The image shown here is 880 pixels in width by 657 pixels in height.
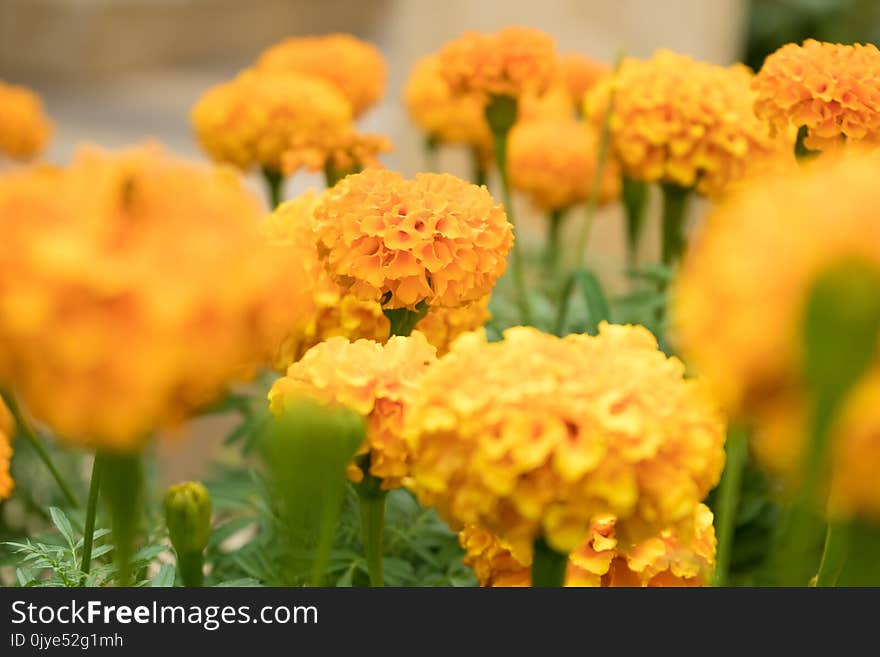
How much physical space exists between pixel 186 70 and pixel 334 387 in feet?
6.37

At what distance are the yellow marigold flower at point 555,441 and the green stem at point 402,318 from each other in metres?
0.12

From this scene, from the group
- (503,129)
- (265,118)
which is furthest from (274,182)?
(503,129)

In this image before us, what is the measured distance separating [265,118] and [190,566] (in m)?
0.37

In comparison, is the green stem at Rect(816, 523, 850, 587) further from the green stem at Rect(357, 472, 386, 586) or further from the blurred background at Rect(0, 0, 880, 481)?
the blurred background at Rect(0, 0, 880, 481)

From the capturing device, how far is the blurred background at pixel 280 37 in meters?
1.09

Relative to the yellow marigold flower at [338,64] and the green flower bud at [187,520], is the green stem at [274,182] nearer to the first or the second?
the yellow marigold flower at [338,64]

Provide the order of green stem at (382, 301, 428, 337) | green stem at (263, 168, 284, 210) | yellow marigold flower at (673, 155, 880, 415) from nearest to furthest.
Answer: yellow marigold flower at (673, 155, 880, 415)
green stem at (382, 301, 428, 337)
green stem at (263, 168, 284, 210)

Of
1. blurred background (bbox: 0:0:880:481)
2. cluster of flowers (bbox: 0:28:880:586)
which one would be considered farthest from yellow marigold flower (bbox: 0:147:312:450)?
blurred background (bbox: 0:0:880:481)

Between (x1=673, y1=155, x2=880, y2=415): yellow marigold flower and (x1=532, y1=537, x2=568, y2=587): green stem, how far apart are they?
0.26 ft

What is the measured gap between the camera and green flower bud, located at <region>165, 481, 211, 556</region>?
276 millimetres

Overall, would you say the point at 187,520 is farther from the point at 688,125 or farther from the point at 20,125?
the point at 20,125

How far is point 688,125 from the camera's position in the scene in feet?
1.64
